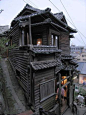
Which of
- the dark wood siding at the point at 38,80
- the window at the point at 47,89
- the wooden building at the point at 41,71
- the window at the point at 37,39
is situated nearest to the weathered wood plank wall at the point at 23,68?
the wooden building at the point at 41,71

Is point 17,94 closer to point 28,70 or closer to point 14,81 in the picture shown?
point 14,81

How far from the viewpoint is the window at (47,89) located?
7695mm

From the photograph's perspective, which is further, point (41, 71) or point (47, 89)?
point (47, 89)

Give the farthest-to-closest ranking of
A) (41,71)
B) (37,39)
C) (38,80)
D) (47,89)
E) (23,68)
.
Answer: (37,39)
(23,68)
(47,89)
(41,71)
(38,80)

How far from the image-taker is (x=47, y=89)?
26.9ft

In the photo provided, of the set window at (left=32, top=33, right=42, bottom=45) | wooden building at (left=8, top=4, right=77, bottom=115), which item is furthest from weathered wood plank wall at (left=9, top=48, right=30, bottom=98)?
window at (left=32, top=33, right=42, bottom=45)

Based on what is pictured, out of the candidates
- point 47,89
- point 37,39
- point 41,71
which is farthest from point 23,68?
point 37,39

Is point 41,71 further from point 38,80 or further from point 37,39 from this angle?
point 37,39

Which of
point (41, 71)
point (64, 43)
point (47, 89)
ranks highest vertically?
point (64, 43)

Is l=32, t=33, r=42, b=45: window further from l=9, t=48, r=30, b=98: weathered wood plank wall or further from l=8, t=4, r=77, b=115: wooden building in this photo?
l=9, t=48, r=30, b=98: weathered wood plank wall

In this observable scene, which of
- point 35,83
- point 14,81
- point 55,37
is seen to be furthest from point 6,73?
point 55,37

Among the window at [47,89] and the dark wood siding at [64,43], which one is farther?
the dark wood siding at [64,43]

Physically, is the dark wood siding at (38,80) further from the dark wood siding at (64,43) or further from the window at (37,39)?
the dark wood siding at (64,43)

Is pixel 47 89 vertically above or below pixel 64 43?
below
